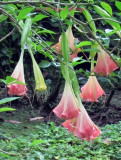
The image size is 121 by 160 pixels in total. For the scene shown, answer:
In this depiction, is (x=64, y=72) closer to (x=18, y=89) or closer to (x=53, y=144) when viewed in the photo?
(x=18, y=89)

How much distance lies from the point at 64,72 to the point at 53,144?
5.81 feet

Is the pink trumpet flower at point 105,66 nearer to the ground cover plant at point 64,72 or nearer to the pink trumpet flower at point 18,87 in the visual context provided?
the ground cover plant at point 64,72

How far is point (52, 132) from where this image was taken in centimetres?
269

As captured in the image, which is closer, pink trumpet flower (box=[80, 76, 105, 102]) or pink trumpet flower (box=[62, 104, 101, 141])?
pink trumpet flower (box=[62, 104, 101, 141])

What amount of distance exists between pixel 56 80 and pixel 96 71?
2.63 m

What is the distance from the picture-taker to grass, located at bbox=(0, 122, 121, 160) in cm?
215

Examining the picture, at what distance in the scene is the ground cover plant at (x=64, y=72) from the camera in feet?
2.18

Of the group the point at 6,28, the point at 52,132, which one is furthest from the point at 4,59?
the point at 52,132

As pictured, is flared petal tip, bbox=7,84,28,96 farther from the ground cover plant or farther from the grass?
the grass

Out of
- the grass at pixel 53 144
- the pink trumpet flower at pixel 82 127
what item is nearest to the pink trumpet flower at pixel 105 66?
the pink trumpet flower at pixel 82 127

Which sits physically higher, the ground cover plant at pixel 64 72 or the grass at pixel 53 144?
the ground cover plant at pixel 64 72

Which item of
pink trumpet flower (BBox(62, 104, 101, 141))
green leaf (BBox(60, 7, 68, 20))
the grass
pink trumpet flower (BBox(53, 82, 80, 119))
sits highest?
green leaf (BBox(60, 7, 68, 20))

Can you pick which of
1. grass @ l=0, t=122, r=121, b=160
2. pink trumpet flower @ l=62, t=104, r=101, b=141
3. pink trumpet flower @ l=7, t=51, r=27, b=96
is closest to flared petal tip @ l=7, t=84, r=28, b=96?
pink trumpet flower @ l=7, t=51, r=27, b=96

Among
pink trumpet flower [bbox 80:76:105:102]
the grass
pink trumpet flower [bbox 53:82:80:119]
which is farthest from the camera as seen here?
the grass
